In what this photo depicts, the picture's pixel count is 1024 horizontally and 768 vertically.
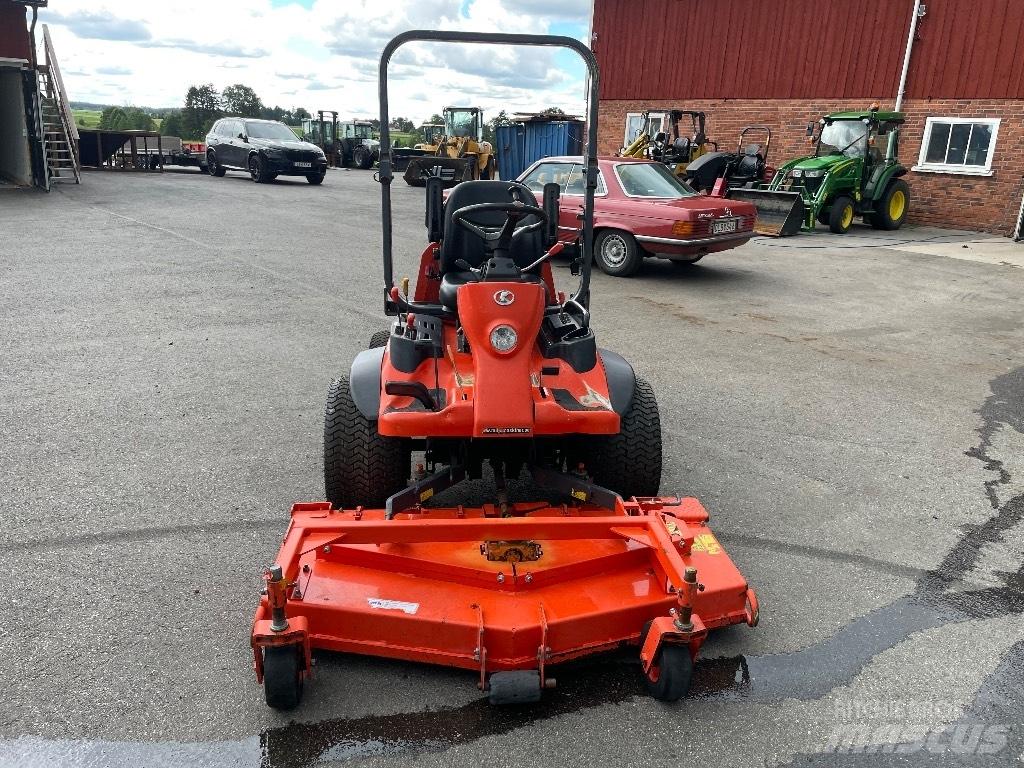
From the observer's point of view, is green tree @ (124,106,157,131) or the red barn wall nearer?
the red barn wall

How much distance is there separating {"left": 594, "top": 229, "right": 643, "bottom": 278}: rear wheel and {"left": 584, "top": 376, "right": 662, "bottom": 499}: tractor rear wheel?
22.5 feet

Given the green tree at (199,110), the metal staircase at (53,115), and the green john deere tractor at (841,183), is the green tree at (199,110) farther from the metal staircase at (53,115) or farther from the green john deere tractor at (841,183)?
the green john deere tractor at (841,183)

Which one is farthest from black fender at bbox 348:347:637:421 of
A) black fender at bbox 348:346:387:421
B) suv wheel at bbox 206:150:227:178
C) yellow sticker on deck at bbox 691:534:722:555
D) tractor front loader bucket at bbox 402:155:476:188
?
suv wheel at bbox 206:150:227:178

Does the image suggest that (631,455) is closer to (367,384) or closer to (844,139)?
(367,384)

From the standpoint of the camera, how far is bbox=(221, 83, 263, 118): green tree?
60450 millimetres

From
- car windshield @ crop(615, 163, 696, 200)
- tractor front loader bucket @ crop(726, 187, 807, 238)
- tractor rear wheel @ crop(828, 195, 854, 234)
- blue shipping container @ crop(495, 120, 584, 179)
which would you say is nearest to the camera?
car windshield @ crop(615, 163, 696, 200)

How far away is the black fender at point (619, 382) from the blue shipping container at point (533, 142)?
62.2 feet

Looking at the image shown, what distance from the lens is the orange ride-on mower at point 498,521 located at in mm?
2756

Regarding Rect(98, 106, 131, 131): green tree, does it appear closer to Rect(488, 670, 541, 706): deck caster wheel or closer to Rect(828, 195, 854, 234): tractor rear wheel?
Rect(828, 195, 854, 234): tractor rear wheel

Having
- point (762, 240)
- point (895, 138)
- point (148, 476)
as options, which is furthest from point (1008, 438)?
point (895, 138)

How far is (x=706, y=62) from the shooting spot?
65.8 feet

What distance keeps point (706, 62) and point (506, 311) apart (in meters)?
18.9

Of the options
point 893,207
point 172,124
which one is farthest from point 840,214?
point 172,124

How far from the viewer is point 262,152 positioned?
21.9 metres
